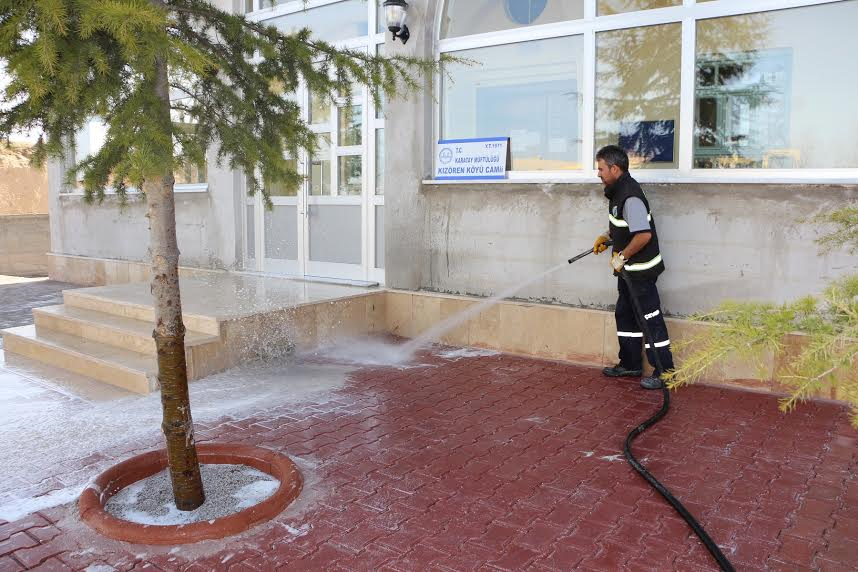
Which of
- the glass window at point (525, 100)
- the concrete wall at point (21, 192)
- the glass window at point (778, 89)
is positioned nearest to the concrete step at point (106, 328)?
the glass window at point (525, 100)

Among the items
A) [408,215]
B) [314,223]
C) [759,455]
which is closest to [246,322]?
[408,215]

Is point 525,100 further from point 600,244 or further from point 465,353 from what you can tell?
point 465,353

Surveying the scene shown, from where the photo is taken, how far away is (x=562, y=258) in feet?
23.0

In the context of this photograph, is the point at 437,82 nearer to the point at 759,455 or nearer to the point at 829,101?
the point at 829,101

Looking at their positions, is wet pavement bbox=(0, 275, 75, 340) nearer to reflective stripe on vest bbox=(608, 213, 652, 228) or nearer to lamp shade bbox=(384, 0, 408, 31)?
lamp shade bbox=(384, 0, 408, 31)

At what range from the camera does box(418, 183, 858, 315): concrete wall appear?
5.81m

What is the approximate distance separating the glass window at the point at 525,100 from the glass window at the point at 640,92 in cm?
28

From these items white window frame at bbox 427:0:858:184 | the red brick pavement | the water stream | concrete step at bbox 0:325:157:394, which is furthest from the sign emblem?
concrete step at bbox 0:325:157:394

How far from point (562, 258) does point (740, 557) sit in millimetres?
4042

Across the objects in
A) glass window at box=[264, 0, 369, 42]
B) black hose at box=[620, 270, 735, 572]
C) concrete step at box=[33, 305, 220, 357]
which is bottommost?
black hose at box=[620, 270, 735, 572]

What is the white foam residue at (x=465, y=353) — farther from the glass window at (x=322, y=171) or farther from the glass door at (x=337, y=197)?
the glass window at (x=322, y=171)

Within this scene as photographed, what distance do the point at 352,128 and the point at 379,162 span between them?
0.64m

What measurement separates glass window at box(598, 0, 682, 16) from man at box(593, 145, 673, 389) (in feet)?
4.91

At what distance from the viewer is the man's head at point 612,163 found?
6.05m
